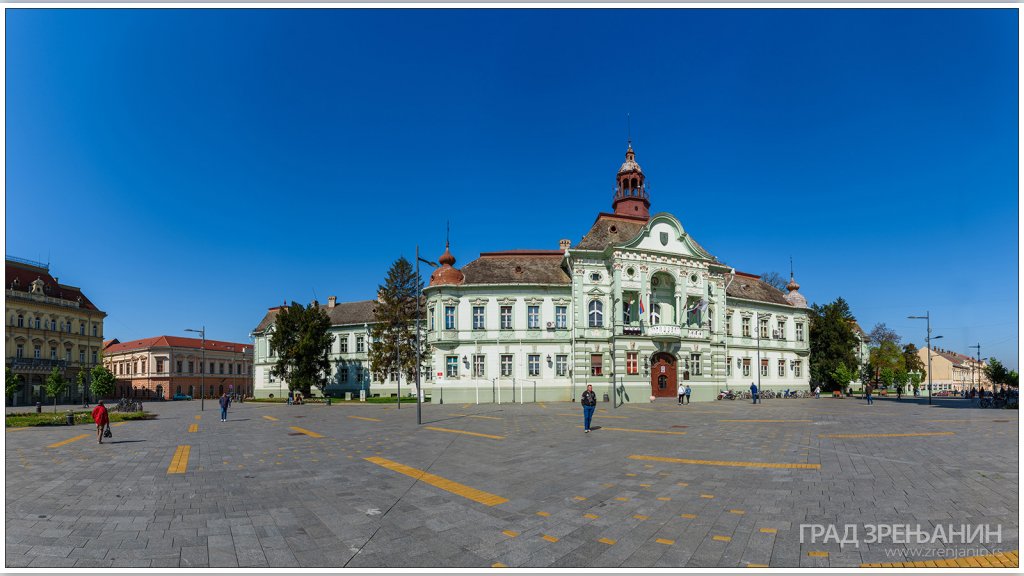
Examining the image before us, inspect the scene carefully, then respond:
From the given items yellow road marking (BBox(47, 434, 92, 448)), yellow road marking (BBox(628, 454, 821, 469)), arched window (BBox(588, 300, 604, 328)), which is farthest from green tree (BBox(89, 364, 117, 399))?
yellow road marking (BBox(628, 454, 821, 469))

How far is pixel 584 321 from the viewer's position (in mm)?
43188

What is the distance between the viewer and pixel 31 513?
8.99m

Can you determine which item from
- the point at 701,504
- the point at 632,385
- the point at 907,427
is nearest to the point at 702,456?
the point at 701,504

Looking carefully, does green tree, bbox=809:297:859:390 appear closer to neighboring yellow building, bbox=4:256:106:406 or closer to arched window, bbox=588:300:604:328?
arched window, bbox=588:300:604:328

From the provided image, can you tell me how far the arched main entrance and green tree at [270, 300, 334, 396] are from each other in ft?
117

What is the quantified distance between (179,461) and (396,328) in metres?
42.3

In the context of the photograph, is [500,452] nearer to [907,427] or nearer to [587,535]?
[587,535]

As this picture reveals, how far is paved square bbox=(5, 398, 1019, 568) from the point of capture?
6.97 metres

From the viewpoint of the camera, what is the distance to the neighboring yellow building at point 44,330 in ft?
198

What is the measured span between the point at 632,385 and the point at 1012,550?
3498cm

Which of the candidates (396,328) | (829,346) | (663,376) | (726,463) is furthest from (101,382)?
(829,346)

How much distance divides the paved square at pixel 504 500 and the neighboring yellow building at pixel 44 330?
56805 millimetres

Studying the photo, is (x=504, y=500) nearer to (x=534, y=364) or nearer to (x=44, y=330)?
(x=534, y=364)

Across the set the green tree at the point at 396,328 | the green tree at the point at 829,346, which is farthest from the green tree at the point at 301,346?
the green tree at the point at 829,346
